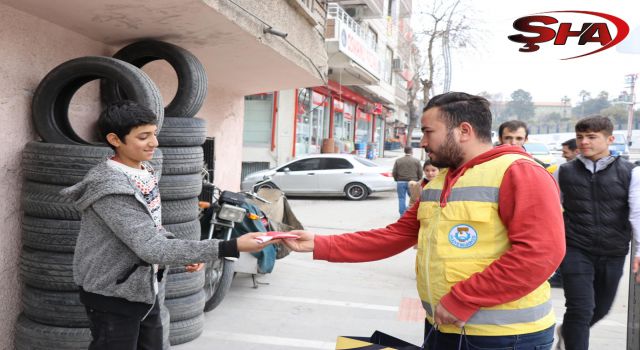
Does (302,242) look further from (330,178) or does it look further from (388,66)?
(388,66)

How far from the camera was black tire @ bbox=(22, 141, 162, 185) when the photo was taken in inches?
131

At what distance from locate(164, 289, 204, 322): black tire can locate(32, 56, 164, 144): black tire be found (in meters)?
1.38

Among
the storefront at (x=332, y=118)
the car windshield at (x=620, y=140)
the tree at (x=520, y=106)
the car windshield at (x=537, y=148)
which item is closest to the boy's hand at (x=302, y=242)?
the storefront at (x=332, y=118)

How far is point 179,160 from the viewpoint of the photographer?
13.2 feet

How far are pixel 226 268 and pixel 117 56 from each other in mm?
2076

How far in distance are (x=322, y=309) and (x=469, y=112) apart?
12.2ft

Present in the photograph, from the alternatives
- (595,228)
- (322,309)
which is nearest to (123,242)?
(595,228)

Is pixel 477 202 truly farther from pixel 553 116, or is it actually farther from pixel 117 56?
pixel 553 116

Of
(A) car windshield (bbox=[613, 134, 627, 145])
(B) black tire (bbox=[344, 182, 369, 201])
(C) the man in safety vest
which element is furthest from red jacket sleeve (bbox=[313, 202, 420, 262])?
(A) car windshield (bbox=[613, 134, 627, 145])

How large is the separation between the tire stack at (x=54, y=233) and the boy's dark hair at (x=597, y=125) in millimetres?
2813

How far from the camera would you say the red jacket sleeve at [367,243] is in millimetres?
2521

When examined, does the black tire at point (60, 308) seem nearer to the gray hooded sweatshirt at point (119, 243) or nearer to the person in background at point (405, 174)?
the gray hooded sweatshirt at point (119, 243)

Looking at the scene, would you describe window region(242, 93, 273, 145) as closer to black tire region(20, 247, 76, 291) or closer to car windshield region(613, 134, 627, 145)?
black tire region(20, 247, 76, 291)

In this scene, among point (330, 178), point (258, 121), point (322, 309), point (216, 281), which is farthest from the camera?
point (258, 121)
